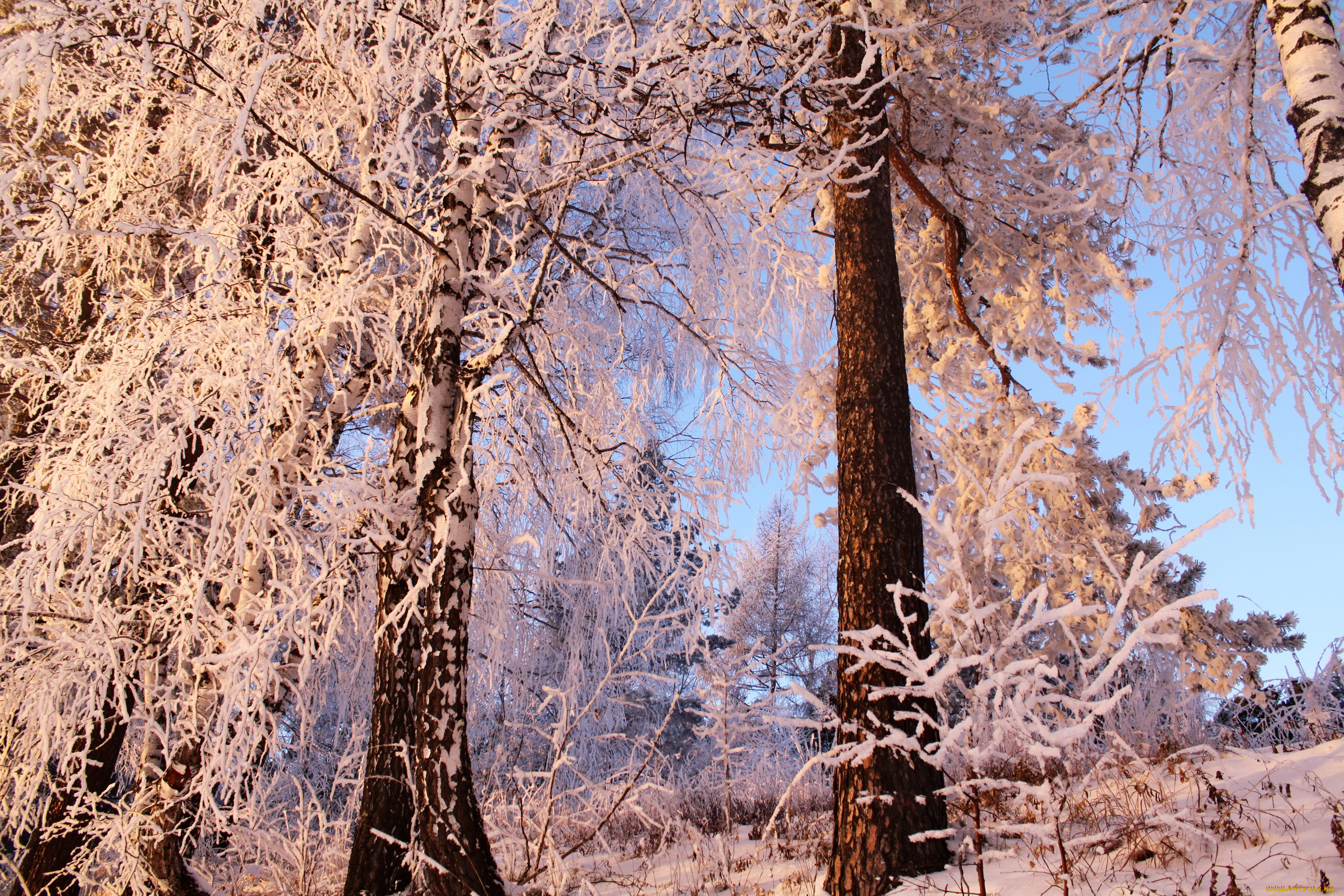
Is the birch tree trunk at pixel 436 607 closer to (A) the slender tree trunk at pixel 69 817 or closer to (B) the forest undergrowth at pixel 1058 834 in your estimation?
(B) the forest undergrowth at pixel 1058 834

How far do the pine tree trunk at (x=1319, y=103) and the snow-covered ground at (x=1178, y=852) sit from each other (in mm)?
2707

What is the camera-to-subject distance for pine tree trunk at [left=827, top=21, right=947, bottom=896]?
12.3 feet

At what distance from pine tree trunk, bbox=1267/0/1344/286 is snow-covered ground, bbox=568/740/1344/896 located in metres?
2.71

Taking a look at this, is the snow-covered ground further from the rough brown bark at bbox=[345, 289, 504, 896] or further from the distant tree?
the distant tree

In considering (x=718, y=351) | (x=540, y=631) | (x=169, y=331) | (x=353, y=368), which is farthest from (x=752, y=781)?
(x=169, y=331)

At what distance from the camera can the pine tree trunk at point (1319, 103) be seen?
380 cm

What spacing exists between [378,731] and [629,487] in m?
2.47

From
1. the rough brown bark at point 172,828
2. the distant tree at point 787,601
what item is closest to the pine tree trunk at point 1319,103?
the rough brown bark at point 172,828

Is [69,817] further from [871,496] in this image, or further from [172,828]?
[871,496]

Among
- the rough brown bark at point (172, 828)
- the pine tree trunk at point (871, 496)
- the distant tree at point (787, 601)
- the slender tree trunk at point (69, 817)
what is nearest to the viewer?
the pine tree trunk at point (871, 496)

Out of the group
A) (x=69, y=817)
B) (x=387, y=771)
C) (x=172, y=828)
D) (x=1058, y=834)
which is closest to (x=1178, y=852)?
(x=1058, y=834)

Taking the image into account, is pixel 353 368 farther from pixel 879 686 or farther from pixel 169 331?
pixel 879 686

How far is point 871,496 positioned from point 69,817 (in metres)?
6.01

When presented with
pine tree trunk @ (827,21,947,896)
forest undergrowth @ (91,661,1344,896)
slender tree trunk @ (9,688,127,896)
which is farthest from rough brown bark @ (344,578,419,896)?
pine tree trunk @ (827,21,947,896)
